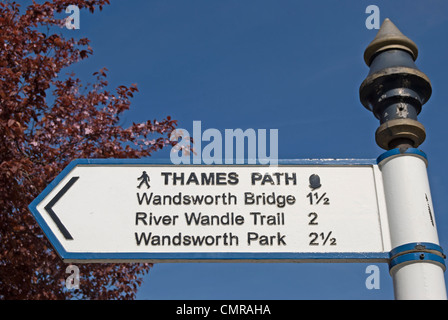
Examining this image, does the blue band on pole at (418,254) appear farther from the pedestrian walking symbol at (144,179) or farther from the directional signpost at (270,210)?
the pedestrian walking symbol at (144,179)

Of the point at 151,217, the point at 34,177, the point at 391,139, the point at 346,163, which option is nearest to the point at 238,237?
the point at 151,217

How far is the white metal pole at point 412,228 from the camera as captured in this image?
265cm

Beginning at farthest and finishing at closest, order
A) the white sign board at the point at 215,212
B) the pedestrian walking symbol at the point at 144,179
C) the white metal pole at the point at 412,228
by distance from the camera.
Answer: the pedestrian walking symbol at the point at 144,179, the white sign board at the point at 215,212, the white metal pole at the point at 412,228

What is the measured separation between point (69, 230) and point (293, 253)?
103 centimetres

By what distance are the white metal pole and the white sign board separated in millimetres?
62

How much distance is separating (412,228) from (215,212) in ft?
2.93

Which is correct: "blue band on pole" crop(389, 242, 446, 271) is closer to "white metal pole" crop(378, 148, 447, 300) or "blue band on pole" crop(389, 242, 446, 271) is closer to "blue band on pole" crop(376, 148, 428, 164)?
"white metal pole" crop(378, 148, 447, 300)

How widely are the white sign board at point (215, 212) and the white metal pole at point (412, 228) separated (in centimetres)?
6

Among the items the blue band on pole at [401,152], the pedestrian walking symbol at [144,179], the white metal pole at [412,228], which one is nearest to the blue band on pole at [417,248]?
the white metal pole at [412,228]

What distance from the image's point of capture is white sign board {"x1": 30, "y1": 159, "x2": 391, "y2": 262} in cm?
276

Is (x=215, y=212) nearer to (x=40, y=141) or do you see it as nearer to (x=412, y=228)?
(x=412, y=228)

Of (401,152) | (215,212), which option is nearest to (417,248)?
(401,152)

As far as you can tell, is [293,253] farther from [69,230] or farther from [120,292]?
[120,292]
